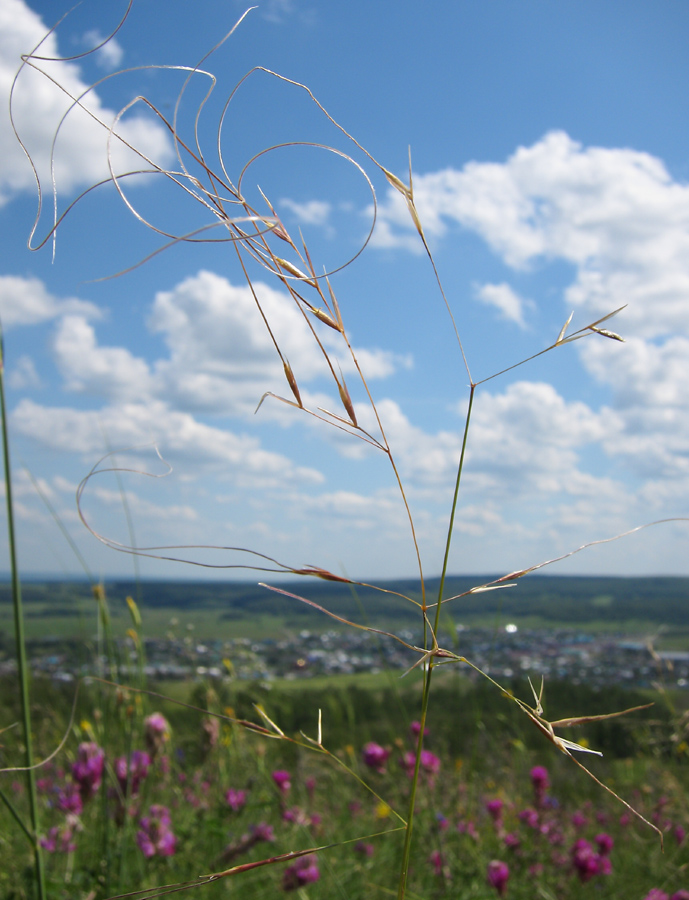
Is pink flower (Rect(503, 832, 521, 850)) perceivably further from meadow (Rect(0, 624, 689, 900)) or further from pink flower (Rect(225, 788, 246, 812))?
pink flower (Rect(225, 788, 246, 812))

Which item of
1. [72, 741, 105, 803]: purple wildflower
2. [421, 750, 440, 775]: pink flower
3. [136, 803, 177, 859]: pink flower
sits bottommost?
[421, 750, 440, 775]: pink flower

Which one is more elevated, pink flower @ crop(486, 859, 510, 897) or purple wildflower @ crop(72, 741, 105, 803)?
purple wildflower @ crop(72, 741, 105, 803)

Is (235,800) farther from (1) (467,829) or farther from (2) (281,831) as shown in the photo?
(1) (467,829)

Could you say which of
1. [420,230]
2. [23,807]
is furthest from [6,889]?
[420,230]

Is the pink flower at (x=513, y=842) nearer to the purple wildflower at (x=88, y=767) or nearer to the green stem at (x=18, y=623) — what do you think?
the purple wildflower at (x=88, y=767)

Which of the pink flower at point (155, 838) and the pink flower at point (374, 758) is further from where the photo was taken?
the pink flower at point (374, 758)

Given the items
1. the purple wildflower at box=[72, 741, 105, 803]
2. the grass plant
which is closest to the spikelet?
the grass plant

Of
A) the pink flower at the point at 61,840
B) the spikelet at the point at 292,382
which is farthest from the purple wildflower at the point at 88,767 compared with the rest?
the spikelet at the point at 292,382

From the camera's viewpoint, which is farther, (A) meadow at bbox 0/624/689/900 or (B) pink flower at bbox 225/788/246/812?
(B) pink flower at bbox 225/788/246/812
